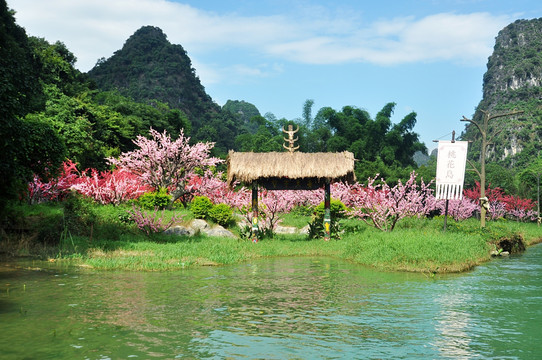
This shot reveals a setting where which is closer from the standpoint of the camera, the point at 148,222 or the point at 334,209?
the point at 148,222

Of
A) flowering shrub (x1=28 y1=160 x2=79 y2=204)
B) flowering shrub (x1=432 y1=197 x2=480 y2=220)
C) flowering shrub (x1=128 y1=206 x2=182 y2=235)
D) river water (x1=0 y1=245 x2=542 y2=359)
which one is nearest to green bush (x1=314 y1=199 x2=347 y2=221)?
flowering shrub (x1=128 y1=206 x2=182 y2=235)

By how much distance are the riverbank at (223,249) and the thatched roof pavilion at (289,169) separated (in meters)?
2.49

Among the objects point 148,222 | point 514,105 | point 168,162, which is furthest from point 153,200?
point 514,105

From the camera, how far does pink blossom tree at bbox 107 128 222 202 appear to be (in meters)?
24.8

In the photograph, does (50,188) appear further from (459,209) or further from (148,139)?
(459,209)

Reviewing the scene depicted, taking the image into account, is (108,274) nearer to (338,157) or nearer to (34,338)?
(34,338)

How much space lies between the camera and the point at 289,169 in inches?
814

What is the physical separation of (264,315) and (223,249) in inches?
328

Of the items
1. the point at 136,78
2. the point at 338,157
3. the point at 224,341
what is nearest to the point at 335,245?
the point at 338,157

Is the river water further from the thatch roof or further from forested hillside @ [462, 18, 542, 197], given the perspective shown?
forested hillside @ [462, 18, 542, 197]

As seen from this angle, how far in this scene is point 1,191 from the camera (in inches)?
625

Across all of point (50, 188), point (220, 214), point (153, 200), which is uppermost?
point (50, 188)

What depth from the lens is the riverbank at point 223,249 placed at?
14695 mm

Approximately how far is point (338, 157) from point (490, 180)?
148ft
